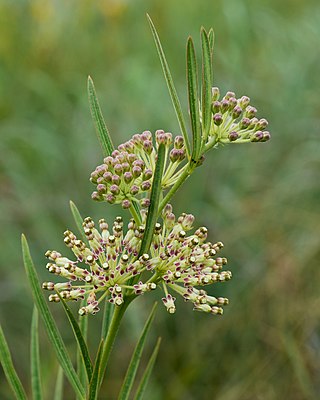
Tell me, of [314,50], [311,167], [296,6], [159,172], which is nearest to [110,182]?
[159,172]

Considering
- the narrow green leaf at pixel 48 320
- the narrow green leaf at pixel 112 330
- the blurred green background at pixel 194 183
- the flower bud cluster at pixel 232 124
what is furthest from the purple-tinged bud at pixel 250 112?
the blurred green background at pixel 194 183

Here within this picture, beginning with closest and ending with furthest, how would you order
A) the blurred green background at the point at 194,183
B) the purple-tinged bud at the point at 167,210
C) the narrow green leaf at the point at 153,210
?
the narrow green leaf at the point at 153,210 → the purple-tinged bud at the point at 167,210 → the blurred green background at the point at 194,183

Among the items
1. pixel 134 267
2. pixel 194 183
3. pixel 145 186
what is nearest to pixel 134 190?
A: pixel 145 186

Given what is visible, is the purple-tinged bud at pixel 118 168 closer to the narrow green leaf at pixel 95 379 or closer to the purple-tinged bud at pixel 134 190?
the purple-tinged bud at pixel 134 190

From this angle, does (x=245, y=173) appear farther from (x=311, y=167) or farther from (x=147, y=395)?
(x=147, y=395)

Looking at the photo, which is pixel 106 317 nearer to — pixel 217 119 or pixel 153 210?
pixel 153 210

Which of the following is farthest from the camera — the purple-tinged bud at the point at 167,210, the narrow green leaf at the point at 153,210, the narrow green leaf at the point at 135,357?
the narrow green leaf at the point at 135,357
